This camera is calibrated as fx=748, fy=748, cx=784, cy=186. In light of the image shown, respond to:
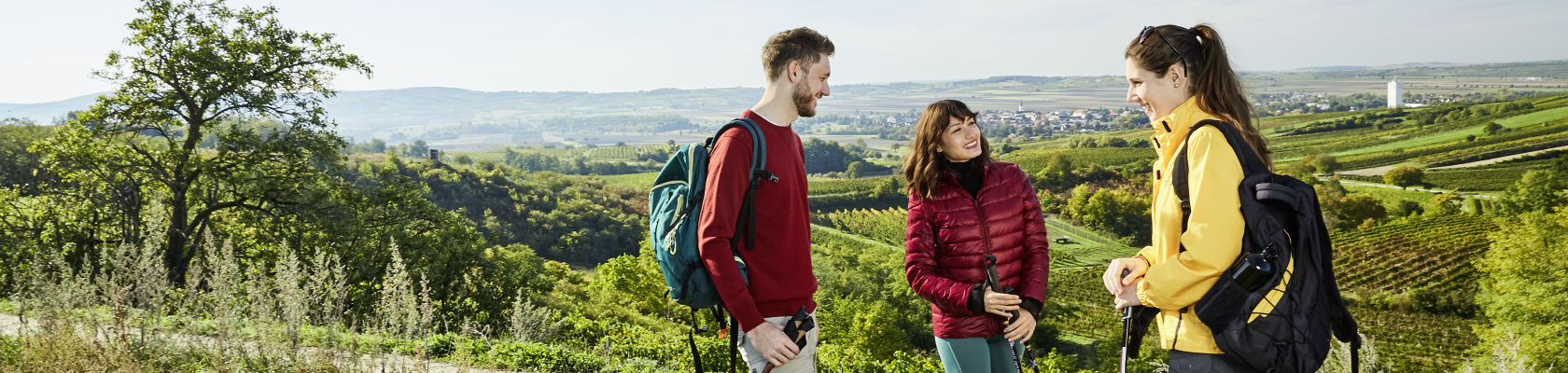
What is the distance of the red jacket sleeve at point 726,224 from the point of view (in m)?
1.69

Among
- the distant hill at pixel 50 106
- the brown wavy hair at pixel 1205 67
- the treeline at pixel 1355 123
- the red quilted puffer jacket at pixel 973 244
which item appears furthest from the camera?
the distant hill at pixel 50 106

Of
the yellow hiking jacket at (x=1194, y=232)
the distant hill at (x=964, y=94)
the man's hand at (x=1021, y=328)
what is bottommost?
the man's hand at (x=1021, y=328)

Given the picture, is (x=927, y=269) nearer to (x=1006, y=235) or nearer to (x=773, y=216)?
(x=1006, y=235)

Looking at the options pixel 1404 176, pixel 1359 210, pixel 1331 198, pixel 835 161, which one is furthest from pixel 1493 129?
pixel 835 161

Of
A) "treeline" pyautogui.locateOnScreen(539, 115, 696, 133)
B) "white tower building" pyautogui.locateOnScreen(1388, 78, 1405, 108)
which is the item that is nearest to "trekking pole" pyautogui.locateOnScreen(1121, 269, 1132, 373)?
"white tower building" pyautogui.locateOnScreen(1388, 78, 1405, 108)

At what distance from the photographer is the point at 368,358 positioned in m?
5.09

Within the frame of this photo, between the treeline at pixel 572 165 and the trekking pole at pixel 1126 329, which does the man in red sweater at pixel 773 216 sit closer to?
the trekking pole at pixel 1126 329

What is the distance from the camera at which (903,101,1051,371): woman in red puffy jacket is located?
226 centimetres

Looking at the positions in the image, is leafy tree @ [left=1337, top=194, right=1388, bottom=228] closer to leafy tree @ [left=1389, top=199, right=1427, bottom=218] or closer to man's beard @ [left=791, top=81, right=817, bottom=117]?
leafy tree @ [left=1389, top=199, right=1427, bottom=218]

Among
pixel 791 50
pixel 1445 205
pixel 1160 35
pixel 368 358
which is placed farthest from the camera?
pixel 1445 205

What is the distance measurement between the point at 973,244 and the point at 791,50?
87 cm

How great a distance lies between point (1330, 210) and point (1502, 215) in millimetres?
8608

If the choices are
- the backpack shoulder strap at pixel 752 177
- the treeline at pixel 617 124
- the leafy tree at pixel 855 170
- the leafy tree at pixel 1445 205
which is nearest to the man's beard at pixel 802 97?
the backpack shoulder strap at pixel 752 177

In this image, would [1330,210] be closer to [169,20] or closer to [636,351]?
[636,351]
